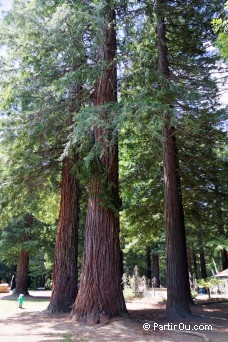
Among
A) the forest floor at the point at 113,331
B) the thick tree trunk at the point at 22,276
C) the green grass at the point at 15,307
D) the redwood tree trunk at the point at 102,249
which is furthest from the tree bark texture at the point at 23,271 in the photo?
the redwood tree trunk at the point at 102,249

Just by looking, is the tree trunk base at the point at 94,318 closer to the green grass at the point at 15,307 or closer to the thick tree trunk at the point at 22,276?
the green grass at the point at 15,307

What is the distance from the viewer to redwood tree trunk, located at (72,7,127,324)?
685 centimetres

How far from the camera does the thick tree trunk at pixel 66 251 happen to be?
9.01 m

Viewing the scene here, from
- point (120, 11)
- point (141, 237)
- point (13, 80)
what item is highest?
point (120, 11)

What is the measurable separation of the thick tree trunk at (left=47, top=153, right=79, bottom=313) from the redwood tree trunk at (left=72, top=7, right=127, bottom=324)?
1582 millimetres

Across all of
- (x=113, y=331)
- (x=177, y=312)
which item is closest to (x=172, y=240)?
(x=177, y=312)

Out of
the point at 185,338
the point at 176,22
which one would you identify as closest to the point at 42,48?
the point at 176,22

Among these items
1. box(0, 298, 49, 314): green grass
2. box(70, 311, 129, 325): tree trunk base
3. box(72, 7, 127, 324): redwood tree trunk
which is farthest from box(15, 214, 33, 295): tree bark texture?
box(70, 311, 129, 325): tree trunk base

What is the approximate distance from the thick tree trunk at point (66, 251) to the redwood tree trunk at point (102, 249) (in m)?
1.58

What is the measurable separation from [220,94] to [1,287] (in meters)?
20.3

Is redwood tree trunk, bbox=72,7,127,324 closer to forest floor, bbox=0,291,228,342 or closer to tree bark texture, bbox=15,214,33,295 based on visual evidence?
forest floor, bbox=0,291,228,342

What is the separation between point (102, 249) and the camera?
7270mm

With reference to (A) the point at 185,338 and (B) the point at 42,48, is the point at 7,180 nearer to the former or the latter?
(B) the point at 42,48

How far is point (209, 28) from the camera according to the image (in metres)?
9.86
